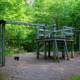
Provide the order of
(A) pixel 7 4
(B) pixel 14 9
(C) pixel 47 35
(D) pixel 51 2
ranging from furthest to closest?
(D) pixel 51 2, (B) pixel 14 9, (A) pixel 7 4, (C) pixel 47 35

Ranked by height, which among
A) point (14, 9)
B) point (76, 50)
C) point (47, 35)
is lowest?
point (76, 50)

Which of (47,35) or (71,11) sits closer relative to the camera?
(47,35)

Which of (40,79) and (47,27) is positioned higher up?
(47,27)

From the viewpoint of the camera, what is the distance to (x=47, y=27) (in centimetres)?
1875

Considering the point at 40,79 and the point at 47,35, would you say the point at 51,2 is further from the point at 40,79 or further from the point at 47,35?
the point at 40,79

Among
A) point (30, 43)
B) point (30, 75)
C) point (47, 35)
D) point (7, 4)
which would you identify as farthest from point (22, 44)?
point (30, 75)

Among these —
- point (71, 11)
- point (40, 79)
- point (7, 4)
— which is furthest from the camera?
point (71, 11)

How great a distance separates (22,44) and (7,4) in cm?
577

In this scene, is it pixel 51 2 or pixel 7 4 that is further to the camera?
pixel 51 2

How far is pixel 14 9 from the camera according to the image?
23.0 meters

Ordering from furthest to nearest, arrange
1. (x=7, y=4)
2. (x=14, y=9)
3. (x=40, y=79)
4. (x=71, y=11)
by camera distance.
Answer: (x=71, y=11), (x=14, y=9), (x=7, y=4), (x=40, y=79)

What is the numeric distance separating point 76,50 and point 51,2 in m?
5.35

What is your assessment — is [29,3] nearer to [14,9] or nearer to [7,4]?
[14,9]

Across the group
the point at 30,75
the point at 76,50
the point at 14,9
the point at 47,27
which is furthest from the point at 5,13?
the point at 30,75
